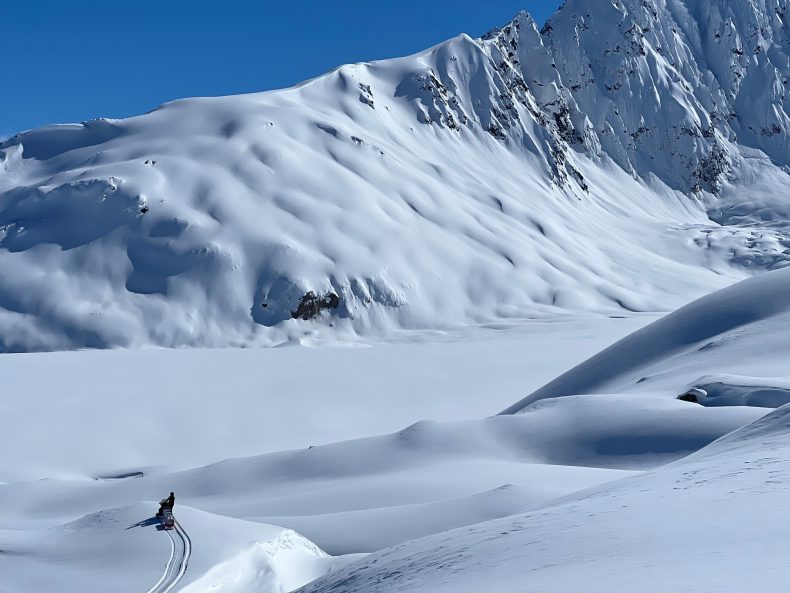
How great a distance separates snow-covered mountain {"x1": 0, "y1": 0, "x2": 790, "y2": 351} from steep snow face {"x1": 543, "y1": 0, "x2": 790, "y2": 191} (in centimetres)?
1280

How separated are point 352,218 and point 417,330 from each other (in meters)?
16.3

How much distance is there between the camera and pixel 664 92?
184250mm

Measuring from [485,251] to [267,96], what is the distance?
3873 centimetres

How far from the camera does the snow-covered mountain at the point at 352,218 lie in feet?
251

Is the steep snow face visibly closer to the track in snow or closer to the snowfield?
the snowfield

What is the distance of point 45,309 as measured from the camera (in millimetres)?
71938

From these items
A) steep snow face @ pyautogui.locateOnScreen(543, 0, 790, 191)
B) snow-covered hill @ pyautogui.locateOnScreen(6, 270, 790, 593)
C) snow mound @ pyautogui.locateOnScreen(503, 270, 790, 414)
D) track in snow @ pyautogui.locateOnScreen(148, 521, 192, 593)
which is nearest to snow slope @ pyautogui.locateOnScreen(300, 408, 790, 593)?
snow-covered hill @ pyautogui.locateOnScreen(6, 270, 790, 593)

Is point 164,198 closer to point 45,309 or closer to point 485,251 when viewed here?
point 45,309

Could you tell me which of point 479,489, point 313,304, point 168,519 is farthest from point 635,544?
point 313,304

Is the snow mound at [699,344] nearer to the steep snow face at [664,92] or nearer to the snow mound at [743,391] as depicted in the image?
the snow mound at [743,391]

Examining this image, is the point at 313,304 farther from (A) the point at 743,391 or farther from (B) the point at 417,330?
(A) the point at 743,391

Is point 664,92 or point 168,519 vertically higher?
point 664,92

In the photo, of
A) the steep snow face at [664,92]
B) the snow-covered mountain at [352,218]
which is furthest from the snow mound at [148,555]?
the steep snow face at [664,92]

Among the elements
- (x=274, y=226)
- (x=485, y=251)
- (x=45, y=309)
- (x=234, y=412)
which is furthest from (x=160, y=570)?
(x=485, y=251)
